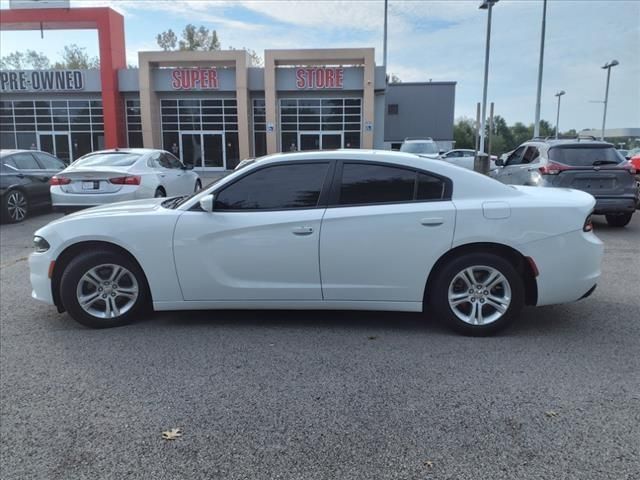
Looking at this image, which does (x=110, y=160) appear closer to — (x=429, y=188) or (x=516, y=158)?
(x=429, y=188)

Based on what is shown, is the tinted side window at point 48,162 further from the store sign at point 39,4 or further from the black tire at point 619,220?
the store sign at point 39,4

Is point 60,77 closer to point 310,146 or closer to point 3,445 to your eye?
point 310,146

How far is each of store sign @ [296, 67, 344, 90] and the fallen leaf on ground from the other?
95.6 ft

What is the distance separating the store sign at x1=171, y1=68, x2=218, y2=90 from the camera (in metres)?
30.4

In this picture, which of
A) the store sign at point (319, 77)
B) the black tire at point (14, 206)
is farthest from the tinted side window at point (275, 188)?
the store sign at point (319, 77)

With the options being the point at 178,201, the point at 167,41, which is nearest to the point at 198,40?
the point at 167,41

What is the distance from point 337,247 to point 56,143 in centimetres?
3359

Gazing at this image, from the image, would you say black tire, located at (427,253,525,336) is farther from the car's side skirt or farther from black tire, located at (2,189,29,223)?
black tire, located at (2,189,29,223)

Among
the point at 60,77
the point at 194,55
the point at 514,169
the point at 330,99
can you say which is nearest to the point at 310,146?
the point at 330,99

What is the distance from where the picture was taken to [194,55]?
2978 centimetres

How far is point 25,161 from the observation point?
12.1 metres

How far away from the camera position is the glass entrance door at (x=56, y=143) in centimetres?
3278

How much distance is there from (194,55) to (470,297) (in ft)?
94.4

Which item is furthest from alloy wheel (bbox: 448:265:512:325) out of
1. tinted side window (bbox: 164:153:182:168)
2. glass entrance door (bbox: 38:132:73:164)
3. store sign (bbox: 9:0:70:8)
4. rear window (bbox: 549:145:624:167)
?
glass entrance door (bbox: 38:132:73:164)
